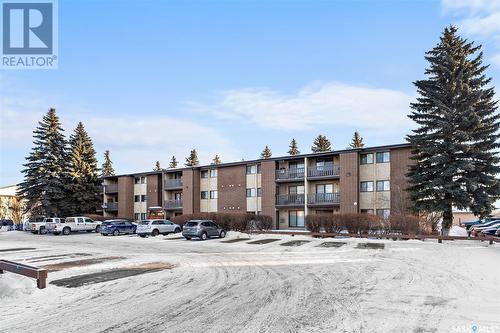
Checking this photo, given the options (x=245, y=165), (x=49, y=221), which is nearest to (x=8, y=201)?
(x=49, y=221)

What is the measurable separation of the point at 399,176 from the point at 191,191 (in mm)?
25225

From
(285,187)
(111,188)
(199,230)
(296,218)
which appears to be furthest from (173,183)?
(199,230)

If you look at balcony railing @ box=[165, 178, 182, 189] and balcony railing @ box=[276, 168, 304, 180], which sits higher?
balcony railing @ box=[276, 168, 304, 180]

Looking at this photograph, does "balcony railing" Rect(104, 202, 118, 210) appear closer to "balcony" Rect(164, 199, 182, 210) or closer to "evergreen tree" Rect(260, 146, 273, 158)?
"balcony" Rect(164, 199, 182, 210)

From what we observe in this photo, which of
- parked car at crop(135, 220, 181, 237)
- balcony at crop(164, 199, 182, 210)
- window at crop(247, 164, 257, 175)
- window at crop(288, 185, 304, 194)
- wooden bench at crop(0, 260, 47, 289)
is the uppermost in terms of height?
window at crop(247, 164, 257, 175)

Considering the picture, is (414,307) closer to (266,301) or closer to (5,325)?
(266,301)

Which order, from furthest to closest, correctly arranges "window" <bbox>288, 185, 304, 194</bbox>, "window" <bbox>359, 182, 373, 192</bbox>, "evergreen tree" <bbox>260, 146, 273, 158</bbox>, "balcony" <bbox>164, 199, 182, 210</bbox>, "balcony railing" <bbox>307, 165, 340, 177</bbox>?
"evergreen tree" <bbox>260, 146, 273, 158</bbox>
"balcony" <bbox>164, 199, 182, 210</bbox>
"window" <bbox>288, 185, 304, 194</bbox>
"balcony railing" <bbox>307, 165, 340, 177</bbox>
"window" <bbox>359, 182, 373, 192</bbox>

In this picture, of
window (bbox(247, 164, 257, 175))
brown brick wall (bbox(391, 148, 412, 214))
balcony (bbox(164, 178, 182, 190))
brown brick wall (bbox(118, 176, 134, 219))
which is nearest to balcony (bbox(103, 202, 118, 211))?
brown brick wall (bbox(118, 176, 134, 219))

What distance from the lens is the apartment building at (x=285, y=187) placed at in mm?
38469

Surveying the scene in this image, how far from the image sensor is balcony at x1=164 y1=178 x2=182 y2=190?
180 ft

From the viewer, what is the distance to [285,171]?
44531mm

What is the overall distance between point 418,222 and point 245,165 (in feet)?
75.2

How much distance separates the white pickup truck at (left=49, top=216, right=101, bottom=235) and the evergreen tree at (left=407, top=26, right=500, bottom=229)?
3167cm

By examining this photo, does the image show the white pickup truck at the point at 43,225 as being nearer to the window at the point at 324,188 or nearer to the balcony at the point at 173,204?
the balcony at the point at 173,204
